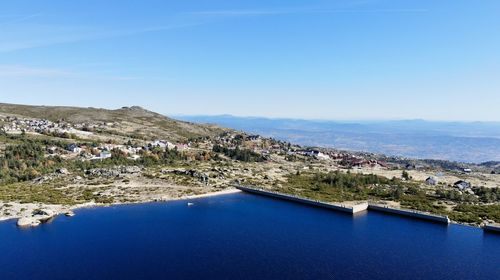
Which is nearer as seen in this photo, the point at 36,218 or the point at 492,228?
the point at 492,228

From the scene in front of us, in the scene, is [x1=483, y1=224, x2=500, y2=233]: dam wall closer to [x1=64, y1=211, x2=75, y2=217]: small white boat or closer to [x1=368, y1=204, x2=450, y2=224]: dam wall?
[x1=368, y1=204, x2=450, y2=224]: dam wall

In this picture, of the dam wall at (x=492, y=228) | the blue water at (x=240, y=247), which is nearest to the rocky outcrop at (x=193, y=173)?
the blue water at (x=240, y=247)

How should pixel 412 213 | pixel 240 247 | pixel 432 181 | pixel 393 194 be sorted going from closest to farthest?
1. pixel 240 247
2. pixel 412 213
3. pixel 393 194
4. pixel 432 181

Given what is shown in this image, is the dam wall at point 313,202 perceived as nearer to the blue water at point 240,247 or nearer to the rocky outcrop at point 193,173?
the blue water at point 240,247

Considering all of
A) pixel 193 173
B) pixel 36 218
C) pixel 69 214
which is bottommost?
pixel 69 214

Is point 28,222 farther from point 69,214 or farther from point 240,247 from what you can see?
point 240,247

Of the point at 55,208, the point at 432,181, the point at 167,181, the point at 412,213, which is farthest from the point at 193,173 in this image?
the point at 432,181

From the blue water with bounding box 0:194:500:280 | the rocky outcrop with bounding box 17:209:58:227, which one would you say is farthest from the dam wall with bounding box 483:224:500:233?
the rocky outcrop with bounding box 17:209:58:227

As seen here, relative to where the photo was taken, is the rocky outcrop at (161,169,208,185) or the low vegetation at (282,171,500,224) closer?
the low vegetation at (282,171,500,224)

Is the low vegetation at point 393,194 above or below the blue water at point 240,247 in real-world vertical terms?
above
